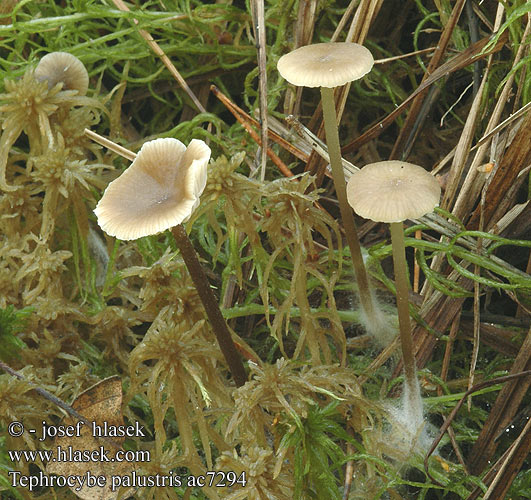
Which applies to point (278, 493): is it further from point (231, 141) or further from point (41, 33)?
point (41, 33)

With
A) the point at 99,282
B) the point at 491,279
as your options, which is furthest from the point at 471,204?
the point at 99,282

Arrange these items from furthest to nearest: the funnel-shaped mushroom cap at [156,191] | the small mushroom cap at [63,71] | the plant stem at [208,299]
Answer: the small mushroom cap at [63,71]
the plant stem at [208,299]
the funnel-shaped mushroom cap at [156,191]

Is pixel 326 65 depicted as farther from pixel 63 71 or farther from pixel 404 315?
pixel 63 71

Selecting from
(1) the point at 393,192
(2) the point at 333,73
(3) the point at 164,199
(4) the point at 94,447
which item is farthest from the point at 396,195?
(4) the point at 94,447

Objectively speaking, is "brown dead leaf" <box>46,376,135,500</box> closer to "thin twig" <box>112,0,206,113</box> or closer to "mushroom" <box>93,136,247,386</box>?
"mushroom" <box>93,136,247,386</box>

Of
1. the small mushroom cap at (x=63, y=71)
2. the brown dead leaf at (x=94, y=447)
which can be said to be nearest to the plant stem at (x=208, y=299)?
the brown dead leaf at (x=94, y=447)

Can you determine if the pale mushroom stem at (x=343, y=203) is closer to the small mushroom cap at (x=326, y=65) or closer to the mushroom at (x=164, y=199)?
the small mushroom cap at (x=326, y=65)

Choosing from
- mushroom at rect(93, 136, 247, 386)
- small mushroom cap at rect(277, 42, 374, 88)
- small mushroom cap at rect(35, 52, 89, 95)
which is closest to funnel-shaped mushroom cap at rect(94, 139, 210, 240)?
mushroom at rect(93, 136, 247, 386)
